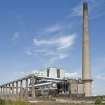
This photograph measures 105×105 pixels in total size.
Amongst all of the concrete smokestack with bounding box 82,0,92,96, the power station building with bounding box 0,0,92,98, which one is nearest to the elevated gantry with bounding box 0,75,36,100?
the power station building with bounding box 0,0,92,98

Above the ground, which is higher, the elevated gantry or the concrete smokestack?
the concrete smokestack

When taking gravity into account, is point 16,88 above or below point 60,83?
below

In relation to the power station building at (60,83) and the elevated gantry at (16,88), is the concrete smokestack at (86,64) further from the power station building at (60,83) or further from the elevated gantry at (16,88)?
the elevated gantry at (16,88)

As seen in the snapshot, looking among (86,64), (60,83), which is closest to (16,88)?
(60,83)

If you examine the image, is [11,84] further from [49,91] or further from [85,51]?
[85,51]

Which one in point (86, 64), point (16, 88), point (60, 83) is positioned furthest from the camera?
point (16, 88)

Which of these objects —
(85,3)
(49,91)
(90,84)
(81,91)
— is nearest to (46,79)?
(49,91)

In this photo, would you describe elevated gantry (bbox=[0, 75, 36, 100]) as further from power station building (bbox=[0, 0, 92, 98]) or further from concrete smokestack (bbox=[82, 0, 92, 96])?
concrete smokestack (bbox=[82, 0, 92, 96])

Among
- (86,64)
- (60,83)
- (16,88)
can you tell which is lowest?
(16,88)

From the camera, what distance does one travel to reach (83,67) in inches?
2451

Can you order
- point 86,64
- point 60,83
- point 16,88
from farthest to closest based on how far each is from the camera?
1. point 16,88
2. point 60,83
3. point 86,64

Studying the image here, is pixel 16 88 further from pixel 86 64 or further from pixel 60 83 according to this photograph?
pixel 86 64

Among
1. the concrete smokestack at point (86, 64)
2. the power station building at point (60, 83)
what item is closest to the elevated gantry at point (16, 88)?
the power station building at point (60, 83)

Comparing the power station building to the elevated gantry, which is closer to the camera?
the power station building
